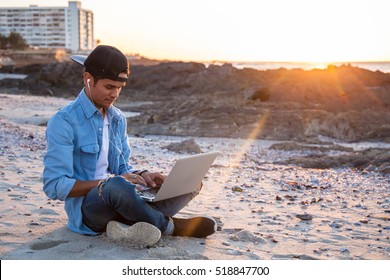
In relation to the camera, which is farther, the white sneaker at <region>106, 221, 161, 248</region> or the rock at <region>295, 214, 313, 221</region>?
the rock at <region>295, 214, 313, 221</region>

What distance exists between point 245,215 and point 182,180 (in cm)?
181

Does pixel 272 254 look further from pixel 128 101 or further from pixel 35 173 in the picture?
pixel 128 101

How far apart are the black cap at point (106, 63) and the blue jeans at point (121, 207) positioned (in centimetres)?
85

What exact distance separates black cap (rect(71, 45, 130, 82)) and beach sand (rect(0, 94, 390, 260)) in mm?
1417

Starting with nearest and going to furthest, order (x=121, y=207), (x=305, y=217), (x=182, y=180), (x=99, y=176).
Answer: (x=121, y=207) → (x=182, y=180) → (x=99, y=176) → (x=305, y=217)

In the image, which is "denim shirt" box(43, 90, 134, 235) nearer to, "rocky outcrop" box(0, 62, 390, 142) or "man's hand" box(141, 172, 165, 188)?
"man's hand" box(141, 172, 165, 188)

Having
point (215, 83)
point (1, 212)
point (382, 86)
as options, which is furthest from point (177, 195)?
point (215, 83)

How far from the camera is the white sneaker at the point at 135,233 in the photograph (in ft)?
14.7

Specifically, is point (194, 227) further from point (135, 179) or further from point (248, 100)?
point (248, 100)

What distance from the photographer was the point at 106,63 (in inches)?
176

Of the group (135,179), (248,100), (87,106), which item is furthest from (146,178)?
(248,100)

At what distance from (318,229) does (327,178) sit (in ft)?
12.1

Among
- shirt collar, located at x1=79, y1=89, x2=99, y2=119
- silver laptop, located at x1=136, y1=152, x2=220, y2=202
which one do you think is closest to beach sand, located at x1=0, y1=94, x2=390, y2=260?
silver laptop, located at x1=136, y1=152, x2=220, y2=202

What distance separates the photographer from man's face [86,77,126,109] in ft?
15.1
